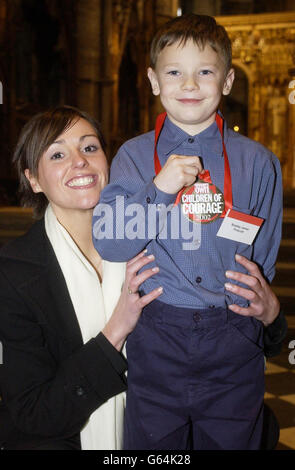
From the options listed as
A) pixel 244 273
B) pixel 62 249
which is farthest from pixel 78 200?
pixel 244 273

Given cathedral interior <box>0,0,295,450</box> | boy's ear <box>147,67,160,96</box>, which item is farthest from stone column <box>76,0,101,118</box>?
boy's ear <box>147,67,160,96</box>

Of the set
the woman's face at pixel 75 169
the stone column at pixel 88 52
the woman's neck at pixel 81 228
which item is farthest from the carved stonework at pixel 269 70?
the woman's face at pixel 75 169

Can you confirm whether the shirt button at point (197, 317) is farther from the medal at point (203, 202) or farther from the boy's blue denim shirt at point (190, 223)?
the medal at point (203, 202)

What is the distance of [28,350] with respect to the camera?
1.90 m

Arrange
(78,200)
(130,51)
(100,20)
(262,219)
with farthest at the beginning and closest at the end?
(130,51), (100,20), (78,200), (262,219)

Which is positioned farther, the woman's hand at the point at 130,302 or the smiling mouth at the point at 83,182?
the smiling mouth at the point at 83,182

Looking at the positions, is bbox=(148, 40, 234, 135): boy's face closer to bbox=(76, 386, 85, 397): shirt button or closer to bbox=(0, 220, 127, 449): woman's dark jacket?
bbox=(0, 220, 127, 449): woman's dark jacket

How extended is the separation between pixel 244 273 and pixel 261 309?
12 centimetres

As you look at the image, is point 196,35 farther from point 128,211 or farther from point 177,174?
point 128,211

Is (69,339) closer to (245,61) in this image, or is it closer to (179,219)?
(179,219)

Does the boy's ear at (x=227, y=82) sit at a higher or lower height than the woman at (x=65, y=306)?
higher

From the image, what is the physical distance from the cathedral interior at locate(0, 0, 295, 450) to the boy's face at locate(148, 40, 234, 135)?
230 centimetres

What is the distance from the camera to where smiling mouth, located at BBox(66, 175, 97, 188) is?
207 centimetres

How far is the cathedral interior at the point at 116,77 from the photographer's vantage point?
24.4 ft
